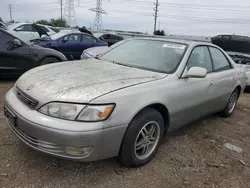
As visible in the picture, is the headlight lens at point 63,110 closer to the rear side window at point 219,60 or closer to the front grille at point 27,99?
the front grille at point 27,99

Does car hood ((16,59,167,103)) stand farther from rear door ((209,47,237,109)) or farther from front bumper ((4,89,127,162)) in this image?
rear door ((209,47,237,109))

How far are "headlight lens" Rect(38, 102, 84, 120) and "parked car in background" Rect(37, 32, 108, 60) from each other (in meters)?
7.71

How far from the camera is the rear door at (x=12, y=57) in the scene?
566 centimetres

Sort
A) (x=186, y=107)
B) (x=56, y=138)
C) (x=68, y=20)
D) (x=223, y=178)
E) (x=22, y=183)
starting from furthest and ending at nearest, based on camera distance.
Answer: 1. (x=68, y=20)
2. (x=186, y=107)
3. (x=223, y=178)
4. (x=22, y=183)
5. (x=56, y=138)

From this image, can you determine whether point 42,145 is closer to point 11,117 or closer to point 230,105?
point 11,117

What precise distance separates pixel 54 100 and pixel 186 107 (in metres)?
1.72

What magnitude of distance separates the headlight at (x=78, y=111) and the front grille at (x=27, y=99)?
0.69 feet

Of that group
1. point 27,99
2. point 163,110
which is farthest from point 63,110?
point 163,110

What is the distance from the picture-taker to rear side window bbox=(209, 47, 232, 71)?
4074 millimetres

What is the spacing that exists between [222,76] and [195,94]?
3.21 feet

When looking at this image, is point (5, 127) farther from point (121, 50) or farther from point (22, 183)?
point (121, 50)

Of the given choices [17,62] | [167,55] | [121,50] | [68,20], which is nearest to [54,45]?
[17,62]

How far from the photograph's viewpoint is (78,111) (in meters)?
2.22

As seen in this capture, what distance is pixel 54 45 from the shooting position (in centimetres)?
968
